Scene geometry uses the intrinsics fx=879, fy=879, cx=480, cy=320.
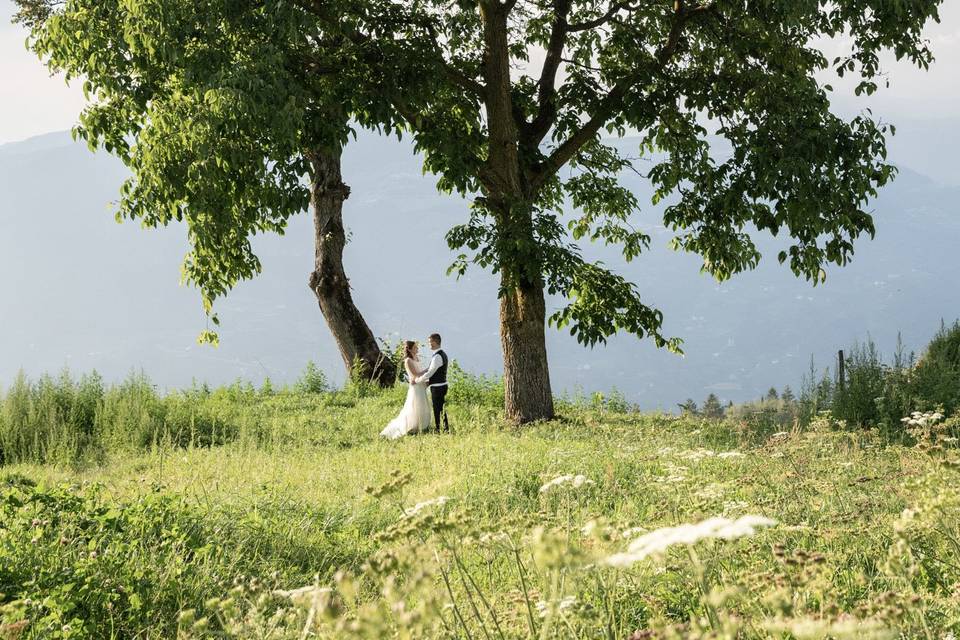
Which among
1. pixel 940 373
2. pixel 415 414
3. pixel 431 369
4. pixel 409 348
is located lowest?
pixel 940 373

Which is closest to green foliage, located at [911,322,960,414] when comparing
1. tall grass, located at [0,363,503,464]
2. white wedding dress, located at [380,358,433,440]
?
tall grass, located at [0,363,503,464]

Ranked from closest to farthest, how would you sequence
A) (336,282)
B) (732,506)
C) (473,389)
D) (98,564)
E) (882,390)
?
(732,506), (98,564), (882,390), (473,389), (336,282)

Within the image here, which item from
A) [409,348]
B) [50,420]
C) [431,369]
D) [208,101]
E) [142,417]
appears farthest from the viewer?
[409,348]

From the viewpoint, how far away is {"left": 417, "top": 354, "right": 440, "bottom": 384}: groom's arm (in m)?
16.5

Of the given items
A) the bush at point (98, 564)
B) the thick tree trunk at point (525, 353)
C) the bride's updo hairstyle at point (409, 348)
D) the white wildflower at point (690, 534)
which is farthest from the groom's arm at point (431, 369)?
the white wildflower at point (690, 534)

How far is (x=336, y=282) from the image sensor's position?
A: 72.6 ft

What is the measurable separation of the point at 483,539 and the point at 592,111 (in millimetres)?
14347

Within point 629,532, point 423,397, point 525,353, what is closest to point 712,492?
point 629,532

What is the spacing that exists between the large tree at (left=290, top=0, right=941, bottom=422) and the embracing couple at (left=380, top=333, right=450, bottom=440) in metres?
1.29

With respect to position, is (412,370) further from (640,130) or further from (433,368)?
(640,130)

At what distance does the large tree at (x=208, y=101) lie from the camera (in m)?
12.3

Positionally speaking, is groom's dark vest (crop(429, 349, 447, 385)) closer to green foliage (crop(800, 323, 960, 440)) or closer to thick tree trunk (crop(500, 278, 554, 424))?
thick tree trunk (crop(500, 278, 554, 424))

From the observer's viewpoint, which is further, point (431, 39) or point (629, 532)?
point (431, 39)

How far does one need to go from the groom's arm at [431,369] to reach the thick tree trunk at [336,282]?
5.75 m
